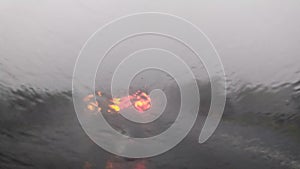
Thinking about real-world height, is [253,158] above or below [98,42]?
below

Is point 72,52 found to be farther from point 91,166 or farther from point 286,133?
point 286,133

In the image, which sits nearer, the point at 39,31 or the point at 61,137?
the point at 61,137

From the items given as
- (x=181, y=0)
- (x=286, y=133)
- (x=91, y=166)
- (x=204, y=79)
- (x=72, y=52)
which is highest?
(x=181, y=0)

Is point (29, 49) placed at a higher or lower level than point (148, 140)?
higher

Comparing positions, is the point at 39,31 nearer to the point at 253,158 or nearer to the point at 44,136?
the point at 44,136

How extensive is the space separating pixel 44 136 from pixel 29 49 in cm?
33

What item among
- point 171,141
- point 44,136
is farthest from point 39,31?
point 171,141

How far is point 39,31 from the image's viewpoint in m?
1.37

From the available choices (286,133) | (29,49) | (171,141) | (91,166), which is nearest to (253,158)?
(286,133)

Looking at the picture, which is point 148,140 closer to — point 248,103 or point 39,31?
point 248,103

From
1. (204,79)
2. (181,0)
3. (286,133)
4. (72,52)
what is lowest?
(286,133)

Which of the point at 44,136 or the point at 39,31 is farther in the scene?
the point at 39,31

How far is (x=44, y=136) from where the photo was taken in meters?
1.25

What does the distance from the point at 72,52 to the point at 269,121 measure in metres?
0.77
